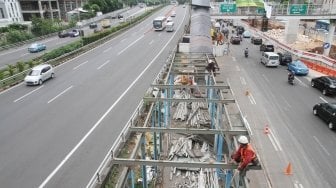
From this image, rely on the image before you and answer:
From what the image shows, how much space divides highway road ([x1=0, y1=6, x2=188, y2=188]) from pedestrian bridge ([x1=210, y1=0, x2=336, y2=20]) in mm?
12619

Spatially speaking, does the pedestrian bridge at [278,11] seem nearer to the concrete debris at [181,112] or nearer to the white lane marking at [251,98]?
the white lane marking at [251,98]

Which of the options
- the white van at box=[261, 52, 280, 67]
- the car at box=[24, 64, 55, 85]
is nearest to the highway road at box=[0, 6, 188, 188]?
the car at box=[24, 64, 55, 85]

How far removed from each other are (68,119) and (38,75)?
12835mm

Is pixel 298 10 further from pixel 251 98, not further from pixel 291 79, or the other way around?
pixel 251 98

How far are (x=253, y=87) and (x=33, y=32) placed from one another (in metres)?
63.1

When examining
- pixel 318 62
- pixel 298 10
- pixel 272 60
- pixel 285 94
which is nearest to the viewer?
pixel 285 94

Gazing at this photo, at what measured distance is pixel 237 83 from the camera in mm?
34188

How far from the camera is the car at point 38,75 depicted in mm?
32531

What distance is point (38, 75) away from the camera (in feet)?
→ 109

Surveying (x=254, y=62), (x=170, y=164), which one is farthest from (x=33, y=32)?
(x=170, y=164)

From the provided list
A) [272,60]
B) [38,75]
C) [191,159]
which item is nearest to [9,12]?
[38,75]

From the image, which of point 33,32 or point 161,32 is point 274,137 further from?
point 33,32

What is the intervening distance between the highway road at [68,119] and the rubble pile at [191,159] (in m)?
4.47

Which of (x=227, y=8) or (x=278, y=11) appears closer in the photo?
(x=278, y=11)
